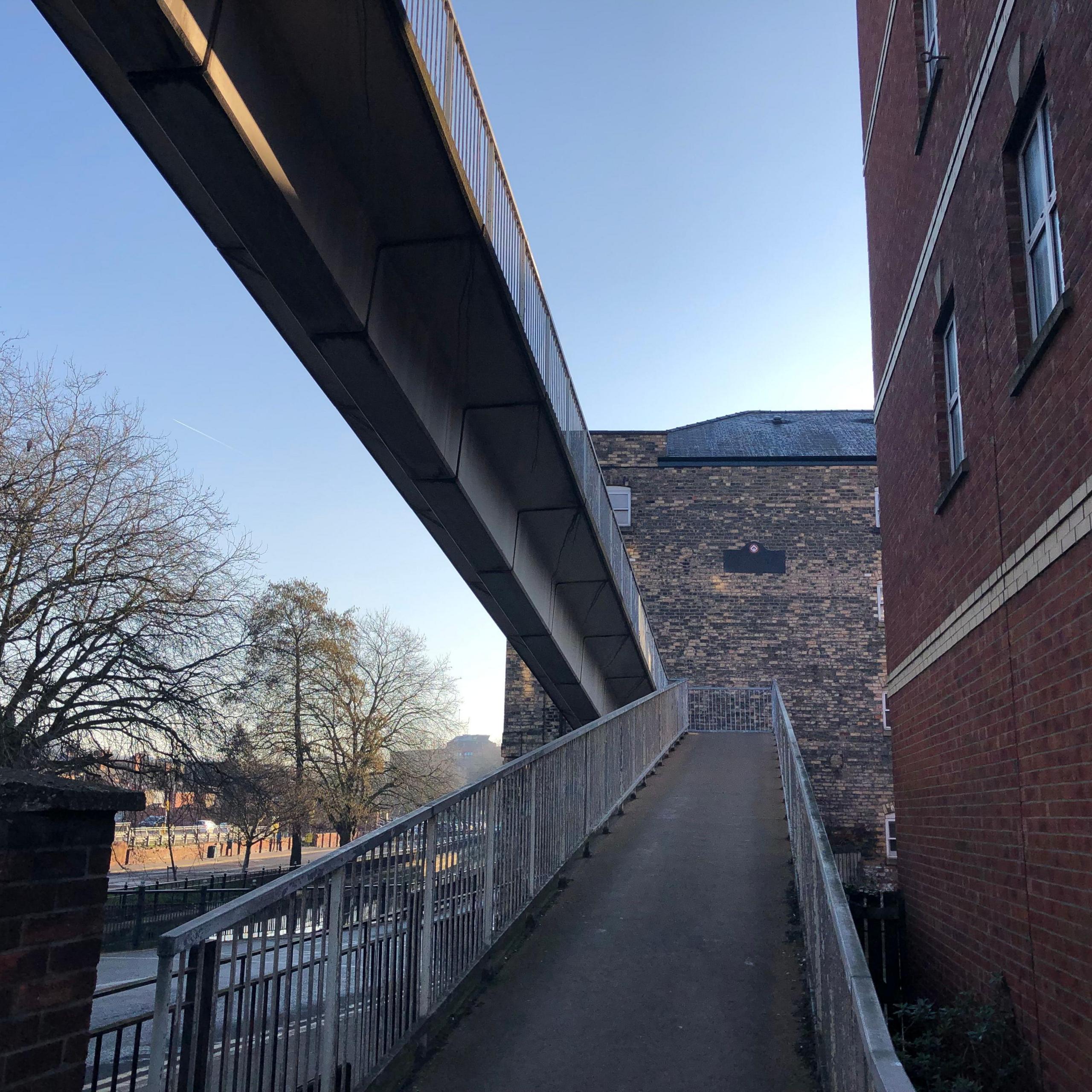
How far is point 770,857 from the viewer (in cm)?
992

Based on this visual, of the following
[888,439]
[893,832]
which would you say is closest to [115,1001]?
[888,439]

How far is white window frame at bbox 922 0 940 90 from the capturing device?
31.5 feet

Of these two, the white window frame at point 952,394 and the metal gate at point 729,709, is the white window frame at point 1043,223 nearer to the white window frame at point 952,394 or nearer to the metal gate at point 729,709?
the white window frame at point 952,394

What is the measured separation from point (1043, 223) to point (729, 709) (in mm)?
22237

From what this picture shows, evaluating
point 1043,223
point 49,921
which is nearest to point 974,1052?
point 1043,223

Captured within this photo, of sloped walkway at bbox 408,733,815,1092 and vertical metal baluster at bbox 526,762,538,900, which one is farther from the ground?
vertical metal baluster at bbox 526,762,538,900

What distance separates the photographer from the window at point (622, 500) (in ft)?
104

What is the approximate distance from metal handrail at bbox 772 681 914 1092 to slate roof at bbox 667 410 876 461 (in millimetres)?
25649

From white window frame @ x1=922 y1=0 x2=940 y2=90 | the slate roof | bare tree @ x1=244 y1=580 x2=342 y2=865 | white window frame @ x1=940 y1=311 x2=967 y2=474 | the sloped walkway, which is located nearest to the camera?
the sloped walkway

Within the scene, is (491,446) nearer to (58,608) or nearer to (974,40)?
(974,40)

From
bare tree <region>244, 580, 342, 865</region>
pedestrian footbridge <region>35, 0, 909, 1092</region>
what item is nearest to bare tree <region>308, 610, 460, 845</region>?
bare tree <region>244, 580, 342, 865</region>

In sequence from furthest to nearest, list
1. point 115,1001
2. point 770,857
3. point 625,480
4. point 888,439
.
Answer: point 625,480, point 115,1001, point 888,439, point 770,857

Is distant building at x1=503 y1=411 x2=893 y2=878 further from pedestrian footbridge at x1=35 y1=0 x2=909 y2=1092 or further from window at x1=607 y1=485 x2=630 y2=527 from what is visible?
pedestrian footbridge at x1=35 y1=0 x2=909 y2=1092

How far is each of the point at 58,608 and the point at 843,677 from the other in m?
20.6
